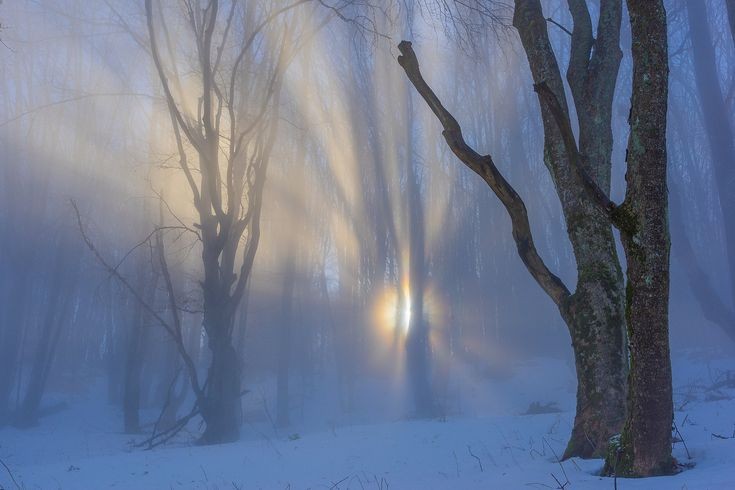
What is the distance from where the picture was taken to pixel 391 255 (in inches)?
993

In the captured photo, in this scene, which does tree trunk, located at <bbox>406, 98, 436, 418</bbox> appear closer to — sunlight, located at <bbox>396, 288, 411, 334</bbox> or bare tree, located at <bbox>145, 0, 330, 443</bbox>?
sunlight, located at <bbox>396, 288, 411, 334</bbox>

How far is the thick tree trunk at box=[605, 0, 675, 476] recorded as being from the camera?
3.50 meters

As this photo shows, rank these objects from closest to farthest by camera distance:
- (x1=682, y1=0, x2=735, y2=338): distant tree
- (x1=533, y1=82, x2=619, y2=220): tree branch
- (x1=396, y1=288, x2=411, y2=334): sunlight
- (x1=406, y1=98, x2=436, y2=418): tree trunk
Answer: (x1=533, y1=82, x2=619, y2=220): tree branch < (x1=682, y1=0, x2=735, y2=338): distant tree < (x1=406, y1=98, x2=436, y2=418): tree trunk < (x1=396, y1=288, x2=411, y2=334): sunlight

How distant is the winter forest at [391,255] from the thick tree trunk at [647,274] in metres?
0.01

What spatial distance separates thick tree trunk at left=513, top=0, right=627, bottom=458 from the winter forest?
21mm

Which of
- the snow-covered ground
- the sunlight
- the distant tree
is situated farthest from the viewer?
the sunlight

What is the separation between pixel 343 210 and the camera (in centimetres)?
2628

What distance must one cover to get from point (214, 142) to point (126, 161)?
46.1ft

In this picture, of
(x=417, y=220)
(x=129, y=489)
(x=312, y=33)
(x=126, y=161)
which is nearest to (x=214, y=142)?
(x=312, y=33)

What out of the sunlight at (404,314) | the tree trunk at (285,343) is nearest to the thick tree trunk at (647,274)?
the tree trunk at (285,343)

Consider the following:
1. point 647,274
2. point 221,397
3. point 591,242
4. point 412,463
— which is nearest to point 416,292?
point 221,397

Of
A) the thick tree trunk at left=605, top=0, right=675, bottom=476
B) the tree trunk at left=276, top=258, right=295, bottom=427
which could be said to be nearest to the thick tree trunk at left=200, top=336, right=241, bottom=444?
the thick tree trunk at left=605, top=0, right=675, bottom=476

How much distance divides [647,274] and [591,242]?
1716mm

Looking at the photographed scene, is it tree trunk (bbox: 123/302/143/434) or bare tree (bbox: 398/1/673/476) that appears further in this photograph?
tree trunk (bbox: 123/302/143/434)
